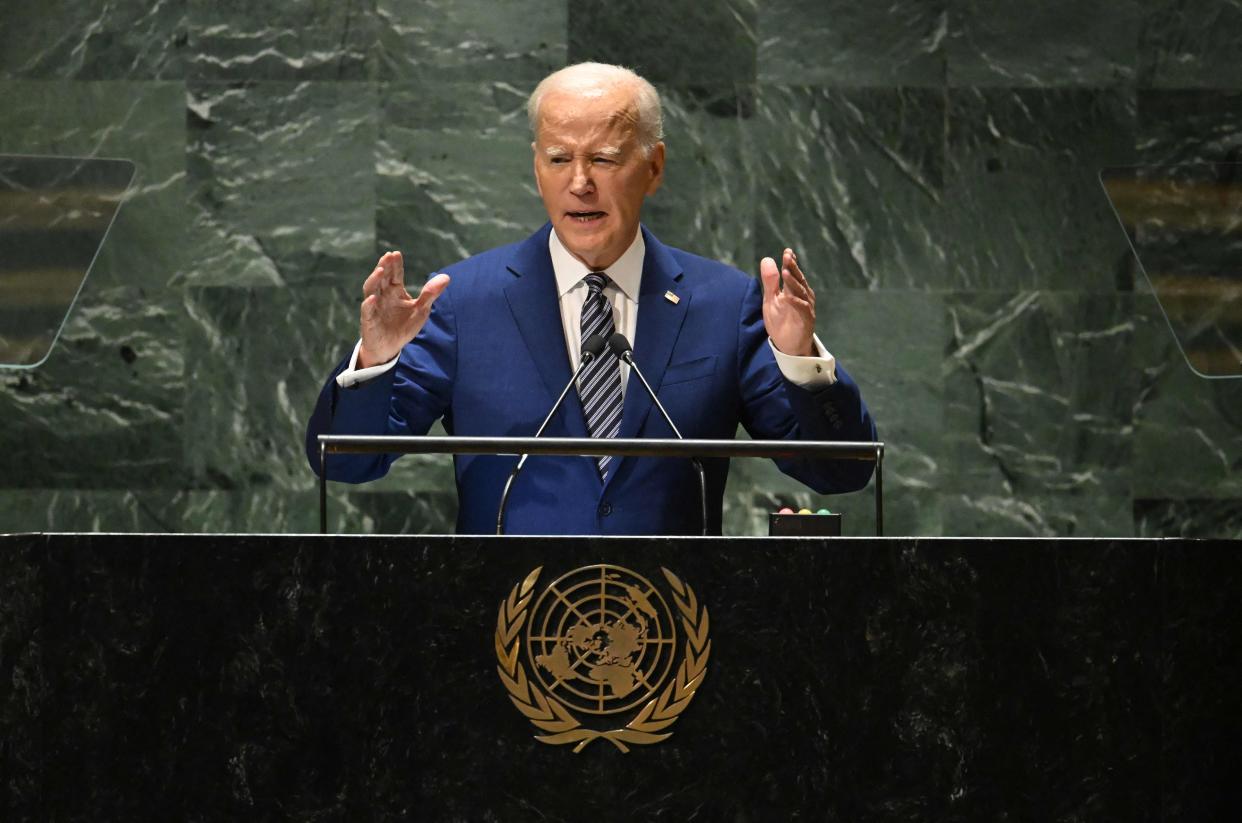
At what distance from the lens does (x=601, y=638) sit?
2.31 m

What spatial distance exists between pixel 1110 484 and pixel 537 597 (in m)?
3.29

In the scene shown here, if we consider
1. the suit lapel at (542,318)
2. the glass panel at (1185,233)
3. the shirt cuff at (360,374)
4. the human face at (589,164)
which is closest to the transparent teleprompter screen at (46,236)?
the suit lapel at (542,318)

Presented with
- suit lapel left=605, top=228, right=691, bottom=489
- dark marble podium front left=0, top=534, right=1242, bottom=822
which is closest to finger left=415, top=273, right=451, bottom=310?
suit lapel left=605, top=228, right=691, bottom=489

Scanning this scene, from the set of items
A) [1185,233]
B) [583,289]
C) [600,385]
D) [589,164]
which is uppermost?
[589,164]

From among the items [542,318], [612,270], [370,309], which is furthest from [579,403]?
[370,309]

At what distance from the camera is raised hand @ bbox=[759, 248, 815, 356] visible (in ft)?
9.33

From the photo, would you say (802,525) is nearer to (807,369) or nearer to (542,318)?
(807,369)

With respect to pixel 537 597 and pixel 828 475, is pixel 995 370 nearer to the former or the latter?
pixel 828 475

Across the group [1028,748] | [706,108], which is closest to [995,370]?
[706,108]

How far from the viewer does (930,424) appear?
17.0 ft

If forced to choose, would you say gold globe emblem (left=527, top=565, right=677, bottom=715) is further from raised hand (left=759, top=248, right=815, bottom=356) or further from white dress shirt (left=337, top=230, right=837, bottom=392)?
white dress shirt (left=337, top=230, right=837, bottom=392)

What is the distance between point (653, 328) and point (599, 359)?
0.13 metres

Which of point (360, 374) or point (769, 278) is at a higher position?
point (769, 278)

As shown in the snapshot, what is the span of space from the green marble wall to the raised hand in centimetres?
219
